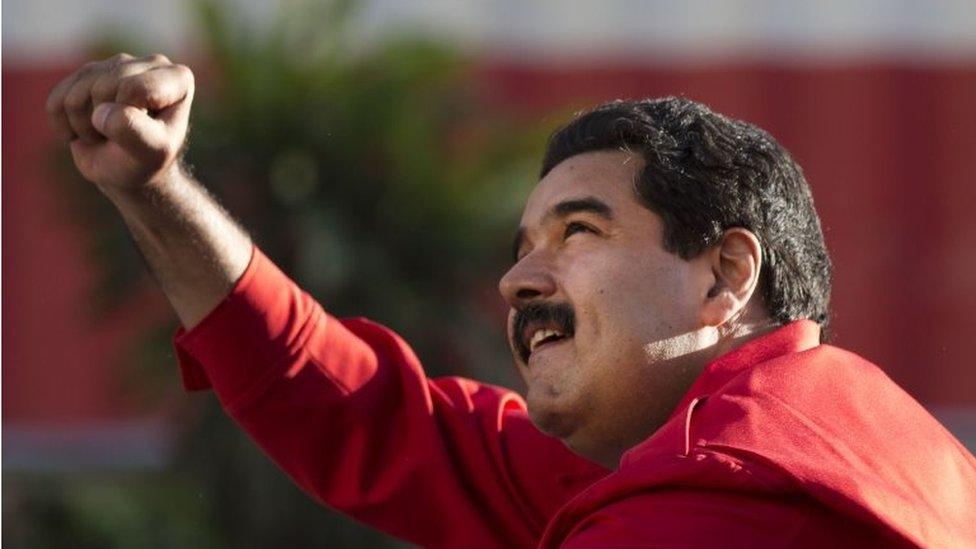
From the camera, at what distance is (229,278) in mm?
3123

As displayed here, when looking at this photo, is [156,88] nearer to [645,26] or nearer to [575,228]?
[575,228]

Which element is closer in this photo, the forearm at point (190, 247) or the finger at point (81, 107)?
the finger at point (81, 107)

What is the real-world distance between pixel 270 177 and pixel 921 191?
410 cm

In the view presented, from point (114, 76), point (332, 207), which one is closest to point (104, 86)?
point (114, 76)

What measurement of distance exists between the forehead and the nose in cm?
8

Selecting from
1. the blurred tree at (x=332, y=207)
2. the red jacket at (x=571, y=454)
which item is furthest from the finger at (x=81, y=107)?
the blurred tree at (x=332, y=207)

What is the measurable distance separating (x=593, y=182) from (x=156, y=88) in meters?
0.64

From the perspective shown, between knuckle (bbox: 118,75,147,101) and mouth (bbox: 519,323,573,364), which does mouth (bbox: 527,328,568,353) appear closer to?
mouth (bbox: 519,323,573,364)

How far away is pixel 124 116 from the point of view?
2721 millimetres

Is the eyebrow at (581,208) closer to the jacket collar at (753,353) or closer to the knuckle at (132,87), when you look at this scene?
the jacket collar at (753,353)

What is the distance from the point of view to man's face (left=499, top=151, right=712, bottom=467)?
277 cm

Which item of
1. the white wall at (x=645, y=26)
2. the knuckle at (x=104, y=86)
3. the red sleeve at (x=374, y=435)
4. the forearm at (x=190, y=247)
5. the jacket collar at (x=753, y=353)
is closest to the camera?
the jacket collar at (x=753, y=353)

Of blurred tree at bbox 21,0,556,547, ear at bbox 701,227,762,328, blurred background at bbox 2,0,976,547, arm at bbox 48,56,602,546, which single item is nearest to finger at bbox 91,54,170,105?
arm at bbox 48,56,602,546

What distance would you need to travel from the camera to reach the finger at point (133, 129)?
8.94ft
